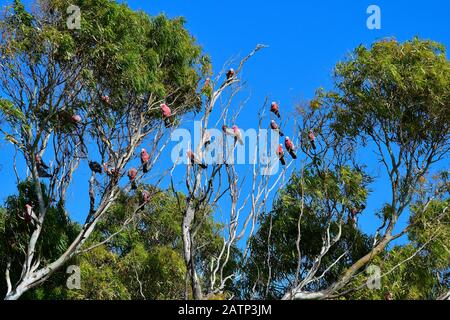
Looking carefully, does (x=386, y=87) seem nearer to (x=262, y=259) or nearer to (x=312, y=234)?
(x=312, y=234)

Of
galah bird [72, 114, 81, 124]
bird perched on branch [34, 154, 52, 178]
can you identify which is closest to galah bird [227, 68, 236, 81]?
galah bird [72, 114, 81, 124]

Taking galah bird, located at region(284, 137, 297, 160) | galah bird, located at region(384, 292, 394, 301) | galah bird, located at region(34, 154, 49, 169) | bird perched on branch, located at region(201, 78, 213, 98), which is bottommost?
galah bird, located at region(384, 292, 394, 301)

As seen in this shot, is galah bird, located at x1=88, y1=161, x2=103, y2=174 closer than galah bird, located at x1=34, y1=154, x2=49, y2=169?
No

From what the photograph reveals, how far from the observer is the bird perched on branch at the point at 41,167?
12602 mm

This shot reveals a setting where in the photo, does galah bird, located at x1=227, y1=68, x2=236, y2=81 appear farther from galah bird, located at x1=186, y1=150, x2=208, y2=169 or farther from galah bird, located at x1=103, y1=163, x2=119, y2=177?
galah bird, located at x1=103, y1=163, x2=119, y2=177

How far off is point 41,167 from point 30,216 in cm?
94

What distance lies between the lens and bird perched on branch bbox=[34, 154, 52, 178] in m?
12.6

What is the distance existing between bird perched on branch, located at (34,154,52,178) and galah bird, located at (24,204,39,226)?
647mm

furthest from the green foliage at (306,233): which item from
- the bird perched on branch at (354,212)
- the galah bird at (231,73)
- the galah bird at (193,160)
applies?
the galah bird at (193,160)

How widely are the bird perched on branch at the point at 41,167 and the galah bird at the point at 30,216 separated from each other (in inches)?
25.5

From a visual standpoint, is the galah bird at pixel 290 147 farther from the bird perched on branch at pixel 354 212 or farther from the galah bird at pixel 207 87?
the bird perched on branch at pixel 354 212

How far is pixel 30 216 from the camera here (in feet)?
40.5

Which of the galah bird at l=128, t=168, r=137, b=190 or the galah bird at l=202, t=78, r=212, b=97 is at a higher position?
the galah bird at l=202, t=78, r=212, b=97
